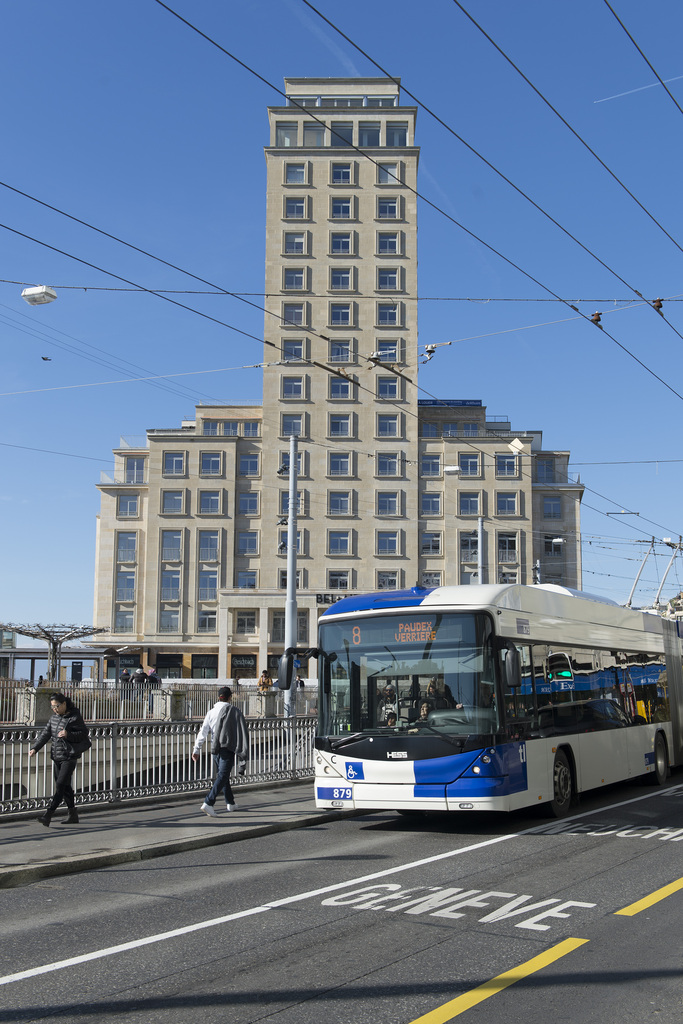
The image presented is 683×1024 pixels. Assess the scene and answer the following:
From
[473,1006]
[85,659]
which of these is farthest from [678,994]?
[85,659]

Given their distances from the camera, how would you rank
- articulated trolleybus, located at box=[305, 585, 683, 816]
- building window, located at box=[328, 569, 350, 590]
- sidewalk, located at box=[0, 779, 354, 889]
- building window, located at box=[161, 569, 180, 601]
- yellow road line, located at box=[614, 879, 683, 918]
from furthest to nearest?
building window, located at box=[161, 569, 180, 601]
building window, located at box=[328, 569, 350, 590]
articulated trolleybus, located at box=[305, 585, 683, 816]
sidewalk, located at box=[0, 779, 354, 889]
yellow road line, located at box=[614, 879, 683, 918]

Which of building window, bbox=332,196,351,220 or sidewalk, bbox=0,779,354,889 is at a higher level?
building window, bbox=332,196,351,220

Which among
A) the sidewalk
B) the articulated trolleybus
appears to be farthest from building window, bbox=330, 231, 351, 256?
the articulated trolleybus

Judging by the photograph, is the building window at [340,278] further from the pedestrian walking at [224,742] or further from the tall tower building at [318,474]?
the pedestrian walking at [224,742]

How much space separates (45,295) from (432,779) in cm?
1079

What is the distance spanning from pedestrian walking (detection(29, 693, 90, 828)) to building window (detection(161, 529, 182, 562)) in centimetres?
6073

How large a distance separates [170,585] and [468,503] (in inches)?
881

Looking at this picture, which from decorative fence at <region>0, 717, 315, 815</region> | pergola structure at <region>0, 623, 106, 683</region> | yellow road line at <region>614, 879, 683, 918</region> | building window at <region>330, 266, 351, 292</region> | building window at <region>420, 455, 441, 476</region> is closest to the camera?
yellow road line at <region>614, 879, 683, 918</region>

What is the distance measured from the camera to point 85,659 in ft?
200

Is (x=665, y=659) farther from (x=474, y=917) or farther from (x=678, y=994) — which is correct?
(x=678, y=994)

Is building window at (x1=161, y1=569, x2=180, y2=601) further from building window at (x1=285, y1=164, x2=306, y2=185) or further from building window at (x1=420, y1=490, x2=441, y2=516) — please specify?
building window at (x1=285, y1=164, x2=306, y2=185)

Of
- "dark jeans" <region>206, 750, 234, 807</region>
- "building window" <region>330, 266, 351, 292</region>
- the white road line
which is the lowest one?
the white road line

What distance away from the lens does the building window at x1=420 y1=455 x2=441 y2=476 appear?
242ft

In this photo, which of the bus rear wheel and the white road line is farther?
the bus rear wheel
